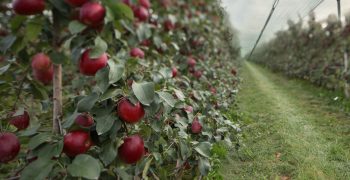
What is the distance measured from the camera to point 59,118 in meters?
1.22

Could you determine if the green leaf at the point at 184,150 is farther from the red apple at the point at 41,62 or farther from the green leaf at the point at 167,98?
the red apple at the point at 41,62

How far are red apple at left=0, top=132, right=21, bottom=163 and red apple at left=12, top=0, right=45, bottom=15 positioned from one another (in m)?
0.36

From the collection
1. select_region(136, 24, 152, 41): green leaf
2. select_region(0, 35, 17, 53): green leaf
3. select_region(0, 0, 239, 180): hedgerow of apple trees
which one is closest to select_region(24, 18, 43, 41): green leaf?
select_region(0, 0, 239, 180): hedgerow of apple trees

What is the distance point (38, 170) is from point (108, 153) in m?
0.21

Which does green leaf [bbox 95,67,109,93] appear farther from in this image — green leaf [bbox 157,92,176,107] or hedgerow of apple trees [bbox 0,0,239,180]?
green leaf [bbox 157,92,176,107]

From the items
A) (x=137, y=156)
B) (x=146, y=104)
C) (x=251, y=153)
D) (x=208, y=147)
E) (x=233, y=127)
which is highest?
(x=146, y=104)

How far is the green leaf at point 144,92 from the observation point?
1.13m

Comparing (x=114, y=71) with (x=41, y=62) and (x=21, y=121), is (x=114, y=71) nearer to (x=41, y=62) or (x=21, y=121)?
(x=41, y=62)

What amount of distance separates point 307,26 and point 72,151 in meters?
11.1

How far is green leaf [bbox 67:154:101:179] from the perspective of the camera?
0.98 meters

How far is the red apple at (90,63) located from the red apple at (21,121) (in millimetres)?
319

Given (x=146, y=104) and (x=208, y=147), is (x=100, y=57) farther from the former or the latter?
(x=208, y=147)

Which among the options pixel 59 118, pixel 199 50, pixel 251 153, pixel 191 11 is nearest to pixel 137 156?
pixel 59 118

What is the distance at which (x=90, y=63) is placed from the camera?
1111 mm
